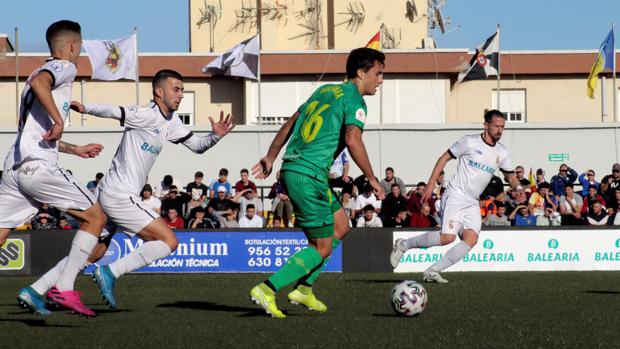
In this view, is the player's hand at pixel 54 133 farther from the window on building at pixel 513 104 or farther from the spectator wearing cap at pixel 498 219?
the window on building at pixel 513 104

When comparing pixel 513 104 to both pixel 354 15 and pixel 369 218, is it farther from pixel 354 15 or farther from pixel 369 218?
pixel 369 218

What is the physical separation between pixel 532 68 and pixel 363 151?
38.2m

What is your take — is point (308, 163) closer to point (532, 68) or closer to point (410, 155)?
point (410, 155)

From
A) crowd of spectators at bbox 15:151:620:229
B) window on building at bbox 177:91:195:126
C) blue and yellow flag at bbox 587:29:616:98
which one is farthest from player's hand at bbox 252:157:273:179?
window on building at bbox 177:91:195:126

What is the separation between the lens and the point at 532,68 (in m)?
46.8

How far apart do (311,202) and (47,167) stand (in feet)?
7.29

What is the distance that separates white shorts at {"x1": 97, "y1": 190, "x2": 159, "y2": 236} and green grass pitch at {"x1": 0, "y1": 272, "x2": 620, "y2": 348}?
0.80 meters

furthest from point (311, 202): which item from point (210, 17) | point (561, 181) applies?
point (210, 17)

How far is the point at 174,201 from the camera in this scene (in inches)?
939

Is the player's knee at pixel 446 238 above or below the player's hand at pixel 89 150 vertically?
below

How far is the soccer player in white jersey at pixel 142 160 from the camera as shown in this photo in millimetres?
10734

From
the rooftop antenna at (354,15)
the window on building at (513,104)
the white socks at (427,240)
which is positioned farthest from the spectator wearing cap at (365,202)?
the rooftop antenna at (354,15)

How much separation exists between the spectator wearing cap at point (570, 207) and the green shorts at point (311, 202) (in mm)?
15434

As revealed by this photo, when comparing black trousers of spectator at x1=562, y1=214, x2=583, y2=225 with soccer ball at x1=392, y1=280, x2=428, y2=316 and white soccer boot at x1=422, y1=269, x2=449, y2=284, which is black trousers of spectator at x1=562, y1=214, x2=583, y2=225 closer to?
white soccer boot at x1=422, y1=269, x2=449, y2=284
